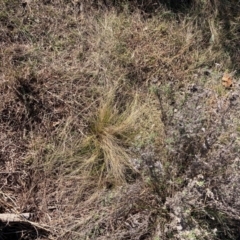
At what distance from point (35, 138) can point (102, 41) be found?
82 cm

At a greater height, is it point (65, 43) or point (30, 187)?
point (65, 43)

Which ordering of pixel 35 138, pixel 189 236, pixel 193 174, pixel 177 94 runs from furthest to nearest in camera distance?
1. pixel 177 94
2. pixel 35 138
3. pixel 193 174
4. pixel 189 236

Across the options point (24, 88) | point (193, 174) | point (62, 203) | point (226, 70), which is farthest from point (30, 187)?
point (226, 70)

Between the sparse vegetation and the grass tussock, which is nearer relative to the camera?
the sparse vegetation

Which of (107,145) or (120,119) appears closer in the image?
(107,145)

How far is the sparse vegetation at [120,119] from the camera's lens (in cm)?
262

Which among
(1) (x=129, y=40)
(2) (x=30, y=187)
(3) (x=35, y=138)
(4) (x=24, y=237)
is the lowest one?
(4) (x=24, y=237)

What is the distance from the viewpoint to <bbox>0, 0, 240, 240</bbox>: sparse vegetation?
262 cm

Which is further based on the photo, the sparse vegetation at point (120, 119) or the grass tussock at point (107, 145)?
the grass tussock at point (107, 145)

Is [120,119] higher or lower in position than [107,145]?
higher

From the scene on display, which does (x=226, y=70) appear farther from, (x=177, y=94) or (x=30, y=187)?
(x=30, y=187)

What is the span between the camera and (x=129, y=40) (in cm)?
317

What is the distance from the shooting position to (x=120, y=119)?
297 centimetres

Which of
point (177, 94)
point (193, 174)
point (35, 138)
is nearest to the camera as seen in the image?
point (193, 174)
